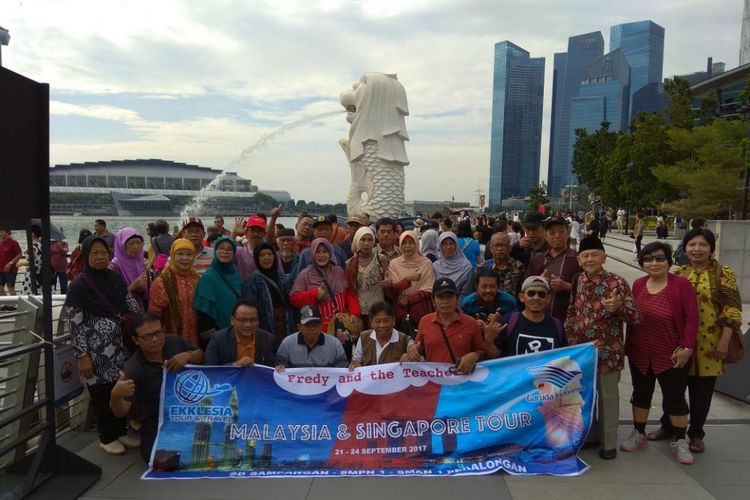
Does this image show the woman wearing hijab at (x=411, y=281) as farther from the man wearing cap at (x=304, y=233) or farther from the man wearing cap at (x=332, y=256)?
the man wearing cap at (x=304, y=233)

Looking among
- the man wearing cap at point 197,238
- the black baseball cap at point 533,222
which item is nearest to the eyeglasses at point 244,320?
the man wearing cap at point 197,238

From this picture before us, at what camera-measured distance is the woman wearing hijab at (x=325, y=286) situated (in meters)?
4.68

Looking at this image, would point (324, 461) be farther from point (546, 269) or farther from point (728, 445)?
point (728, 445)

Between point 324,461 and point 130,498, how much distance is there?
4.05 ft

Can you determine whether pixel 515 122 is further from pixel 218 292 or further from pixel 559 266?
pixel 218 292

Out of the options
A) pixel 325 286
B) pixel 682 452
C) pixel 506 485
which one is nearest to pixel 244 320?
pixel 325 286

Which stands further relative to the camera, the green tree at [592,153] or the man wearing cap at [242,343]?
the green tree at [592,153]

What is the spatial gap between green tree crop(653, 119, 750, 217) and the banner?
890 inches

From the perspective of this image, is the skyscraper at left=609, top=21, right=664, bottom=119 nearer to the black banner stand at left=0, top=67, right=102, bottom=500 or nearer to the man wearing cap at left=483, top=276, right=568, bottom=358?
the man wearing cap at left=483, top=276, right=568, bottom=358

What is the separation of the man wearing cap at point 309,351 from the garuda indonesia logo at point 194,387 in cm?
48

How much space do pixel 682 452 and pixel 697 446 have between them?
240mm

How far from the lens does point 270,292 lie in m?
4.74

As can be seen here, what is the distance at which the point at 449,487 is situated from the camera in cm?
331

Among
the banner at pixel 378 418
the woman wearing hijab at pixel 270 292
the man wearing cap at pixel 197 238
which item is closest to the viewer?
the banner at pixel 378 418
